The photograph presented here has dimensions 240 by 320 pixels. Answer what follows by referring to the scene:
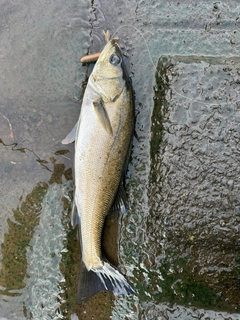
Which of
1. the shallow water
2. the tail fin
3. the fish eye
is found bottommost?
the tail fin

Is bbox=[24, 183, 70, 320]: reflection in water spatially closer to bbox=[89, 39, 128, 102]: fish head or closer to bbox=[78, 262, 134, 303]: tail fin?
bbox=[78, 262, 134, 303]: tail fin

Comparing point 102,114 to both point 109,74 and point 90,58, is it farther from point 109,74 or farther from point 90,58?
point 90,58

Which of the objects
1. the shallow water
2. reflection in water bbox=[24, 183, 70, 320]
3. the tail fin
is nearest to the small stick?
the shallow water

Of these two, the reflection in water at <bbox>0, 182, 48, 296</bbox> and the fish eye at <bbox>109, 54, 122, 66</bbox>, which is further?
the reflection in water at <bbox>0, 182, 48, 296</bbox>

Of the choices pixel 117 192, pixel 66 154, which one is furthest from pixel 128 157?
pixel 66 154

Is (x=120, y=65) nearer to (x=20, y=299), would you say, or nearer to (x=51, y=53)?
(x=51, y=53)

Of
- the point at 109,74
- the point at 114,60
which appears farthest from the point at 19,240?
the point at 114,60

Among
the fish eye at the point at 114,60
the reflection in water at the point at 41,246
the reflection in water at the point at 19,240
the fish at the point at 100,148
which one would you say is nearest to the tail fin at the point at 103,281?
the fish at the point at 100,148

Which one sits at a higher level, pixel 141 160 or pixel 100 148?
pixel 100 148

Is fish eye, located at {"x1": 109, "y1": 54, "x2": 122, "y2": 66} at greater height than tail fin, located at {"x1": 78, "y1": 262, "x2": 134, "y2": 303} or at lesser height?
greater
